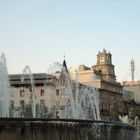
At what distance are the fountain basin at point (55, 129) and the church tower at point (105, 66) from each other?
113 meters

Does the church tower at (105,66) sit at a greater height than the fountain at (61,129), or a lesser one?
greater

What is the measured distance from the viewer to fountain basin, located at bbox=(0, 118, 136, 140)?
20.6 meters

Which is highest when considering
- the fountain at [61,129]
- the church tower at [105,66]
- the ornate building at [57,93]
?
the church tower at [105,66]

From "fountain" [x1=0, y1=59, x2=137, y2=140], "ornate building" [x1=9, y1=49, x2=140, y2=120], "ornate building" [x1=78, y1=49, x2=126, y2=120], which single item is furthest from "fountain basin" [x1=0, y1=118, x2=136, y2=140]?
"ornate building" [x1=78, y1=49, x2=126, y2=120]

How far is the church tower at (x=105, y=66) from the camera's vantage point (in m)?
139

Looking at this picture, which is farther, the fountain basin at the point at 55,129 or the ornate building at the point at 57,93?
the ornate building at the point at 57,93

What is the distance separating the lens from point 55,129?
21406mm

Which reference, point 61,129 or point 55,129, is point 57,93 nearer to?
point 61,129

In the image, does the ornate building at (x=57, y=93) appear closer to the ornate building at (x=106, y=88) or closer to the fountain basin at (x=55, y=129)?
the ornate building at (x=106, y=88)

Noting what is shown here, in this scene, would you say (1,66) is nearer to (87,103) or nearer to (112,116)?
(87,103)

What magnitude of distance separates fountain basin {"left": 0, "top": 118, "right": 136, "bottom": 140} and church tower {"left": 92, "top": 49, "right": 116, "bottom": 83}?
4447 inches

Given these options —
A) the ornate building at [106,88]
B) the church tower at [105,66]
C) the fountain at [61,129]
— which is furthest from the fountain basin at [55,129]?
the church tower at [105,66]

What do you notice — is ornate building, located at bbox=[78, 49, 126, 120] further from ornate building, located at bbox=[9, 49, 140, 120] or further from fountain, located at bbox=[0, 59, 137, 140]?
fountain, located at bbox=[0, 59, 137, 140]

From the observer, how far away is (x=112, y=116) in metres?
112
